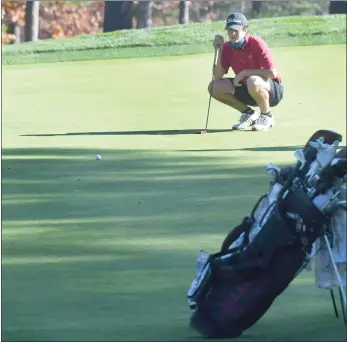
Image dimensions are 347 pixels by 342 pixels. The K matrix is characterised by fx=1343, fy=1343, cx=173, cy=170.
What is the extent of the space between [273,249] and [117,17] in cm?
3104

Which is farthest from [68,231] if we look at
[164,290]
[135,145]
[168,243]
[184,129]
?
[184,129]

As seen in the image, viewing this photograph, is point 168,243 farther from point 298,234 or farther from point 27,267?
point 298,234

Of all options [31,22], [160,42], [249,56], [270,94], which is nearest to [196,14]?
[31,22]

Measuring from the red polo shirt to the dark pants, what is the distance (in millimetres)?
99

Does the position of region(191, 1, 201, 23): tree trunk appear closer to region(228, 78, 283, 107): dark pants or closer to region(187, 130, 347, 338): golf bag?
region(228, 78, 283, 107): dark pants

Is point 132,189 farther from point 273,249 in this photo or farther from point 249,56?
point 273,249

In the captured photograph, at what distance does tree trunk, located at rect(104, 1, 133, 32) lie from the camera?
3562 centimetres

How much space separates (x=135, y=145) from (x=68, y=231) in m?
4.01

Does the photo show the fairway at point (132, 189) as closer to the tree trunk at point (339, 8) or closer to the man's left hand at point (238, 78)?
the man's left hand at point (238, 78)

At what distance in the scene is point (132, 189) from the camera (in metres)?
9.37

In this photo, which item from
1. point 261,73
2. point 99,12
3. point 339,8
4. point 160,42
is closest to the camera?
point 261,73

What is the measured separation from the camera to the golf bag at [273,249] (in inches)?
205

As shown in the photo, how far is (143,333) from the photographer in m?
5.44

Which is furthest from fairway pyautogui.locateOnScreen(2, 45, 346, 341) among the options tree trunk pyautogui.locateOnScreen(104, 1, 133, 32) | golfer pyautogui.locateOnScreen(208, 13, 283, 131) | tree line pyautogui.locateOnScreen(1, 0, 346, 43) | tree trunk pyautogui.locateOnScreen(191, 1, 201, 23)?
tree trunk pyautogui.locateOnScreen(191, 1, 201, 23)
